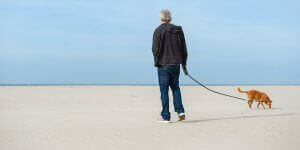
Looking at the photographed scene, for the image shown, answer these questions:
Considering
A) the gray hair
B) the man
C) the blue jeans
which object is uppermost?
the gray hair

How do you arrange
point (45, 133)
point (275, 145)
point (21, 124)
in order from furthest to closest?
point (21, 124) < point (45, 133) < point (275, 145)

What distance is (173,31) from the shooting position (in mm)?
10000

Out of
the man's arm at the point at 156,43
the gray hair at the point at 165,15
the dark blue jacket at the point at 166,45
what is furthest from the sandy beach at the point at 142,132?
the gray hair at the point at 165,15

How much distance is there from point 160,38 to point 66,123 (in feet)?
7.43

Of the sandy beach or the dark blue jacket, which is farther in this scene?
the dark blue jacket

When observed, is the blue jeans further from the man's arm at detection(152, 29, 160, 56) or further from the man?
the man's arm at detection(152, 29, 160, 56)

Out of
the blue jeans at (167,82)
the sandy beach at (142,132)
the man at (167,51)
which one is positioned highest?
the man at (167,51)

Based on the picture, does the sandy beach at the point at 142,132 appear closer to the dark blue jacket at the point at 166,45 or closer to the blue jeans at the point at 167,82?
the blue jeans at the point at 167,82

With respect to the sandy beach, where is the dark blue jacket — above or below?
above

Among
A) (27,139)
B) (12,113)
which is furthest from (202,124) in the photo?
(12,113)

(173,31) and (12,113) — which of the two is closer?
(173,31)

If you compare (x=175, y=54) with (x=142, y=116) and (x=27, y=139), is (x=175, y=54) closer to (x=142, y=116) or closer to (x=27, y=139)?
(x=142, y=116)

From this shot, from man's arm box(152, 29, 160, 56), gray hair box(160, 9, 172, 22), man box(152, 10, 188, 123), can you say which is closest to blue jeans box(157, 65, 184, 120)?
man box(152, 10, 188, 123)

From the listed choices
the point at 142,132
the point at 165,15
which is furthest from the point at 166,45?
the point at 142,132
